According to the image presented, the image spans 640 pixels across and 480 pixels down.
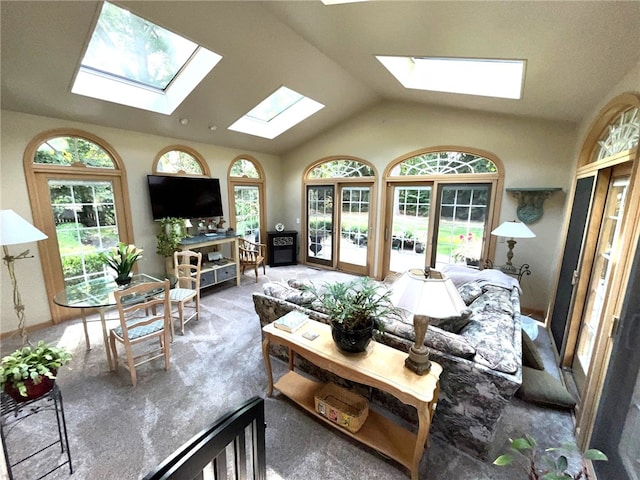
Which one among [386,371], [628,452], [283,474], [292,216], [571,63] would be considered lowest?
[283,474]

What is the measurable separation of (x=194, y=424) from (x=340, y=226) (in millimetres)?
4243

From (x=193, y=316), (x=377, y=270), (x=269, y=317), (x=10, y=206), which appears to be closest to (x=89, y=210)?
(x=10, y=206)

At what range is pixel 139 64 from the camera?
3.10 m

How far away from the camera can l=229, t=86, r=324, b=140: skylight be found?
4422 millimetres

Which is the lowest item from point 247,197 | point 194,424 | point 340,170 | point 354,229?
point 194,424

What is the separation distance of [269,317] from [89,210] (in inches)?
119

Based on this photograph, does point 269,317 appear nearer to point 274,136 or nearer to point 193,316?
point 193,316

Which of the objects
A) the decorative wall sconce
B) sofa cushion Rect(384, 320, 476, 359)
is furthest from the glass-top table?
the decorative wall sconce

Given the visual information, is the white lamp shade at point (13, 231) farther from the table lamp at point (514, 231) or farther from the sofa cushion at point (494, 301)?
the table lamp at point (514, 231)

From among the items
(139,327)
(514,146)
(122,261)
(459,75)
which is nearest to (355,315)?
(139,327)

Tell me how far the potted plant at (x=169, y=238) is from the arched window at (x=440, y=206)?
357cm

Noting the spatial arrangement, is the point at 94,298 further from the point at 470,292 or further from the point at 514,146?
the point at 514,146

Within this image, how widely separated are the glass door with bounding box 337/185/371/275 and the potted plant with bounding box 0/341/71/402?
4486mm

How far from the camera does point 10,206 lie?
9.61 ft
